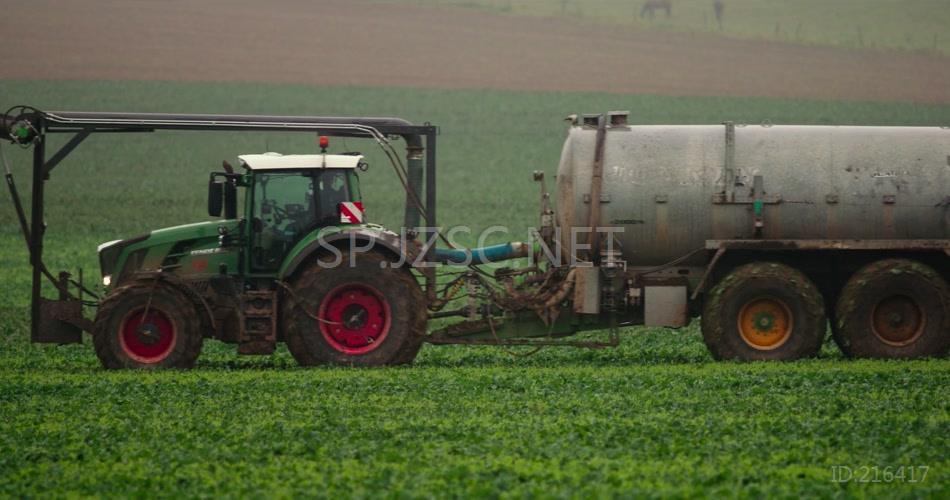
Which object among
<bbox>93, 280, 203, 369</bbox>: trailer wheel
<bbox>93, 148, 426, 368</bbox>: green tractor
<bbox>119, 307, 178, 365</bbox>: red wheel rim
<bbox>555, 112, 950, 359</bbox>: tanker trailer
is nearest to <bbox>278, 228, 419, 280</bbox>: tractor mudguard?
<bbox>93, 148, 426, 368</bbox>: green tractor

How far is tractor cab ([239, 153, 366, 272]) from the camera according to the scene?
18.8m

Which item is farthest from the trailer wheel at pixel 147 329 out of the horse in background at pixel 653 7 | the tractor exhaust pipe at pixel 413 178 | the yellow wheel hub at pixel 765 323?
the horse in background at pixel 653 7

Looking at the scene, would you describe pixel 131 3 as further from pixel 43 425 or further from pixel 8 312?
pixel 43 425

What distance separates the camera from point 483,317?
19438mm

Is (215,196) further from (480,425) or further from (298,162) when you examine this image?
(480,425)

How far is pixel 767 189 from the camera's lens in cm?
1892

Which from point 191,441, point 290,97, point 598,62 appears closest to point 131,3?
point 290,97

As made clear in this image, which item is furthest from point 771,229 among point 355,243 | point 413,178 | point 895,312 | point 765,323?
point 355,243

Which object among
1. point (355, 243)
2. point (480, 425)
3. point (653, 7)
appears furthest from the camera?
point (653, 7)

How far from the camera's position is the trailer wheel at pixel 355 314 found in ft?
61.0

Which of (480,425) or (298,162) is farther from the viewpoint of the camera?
(298,162)

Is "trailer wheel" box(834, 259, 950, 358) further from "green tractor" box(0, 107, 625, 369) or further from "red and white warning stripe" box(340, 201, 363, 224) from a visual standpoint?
"red and white warning stripe" box(340, 201, 363, 224)

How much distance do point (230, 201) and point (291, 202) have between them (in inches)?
32.9

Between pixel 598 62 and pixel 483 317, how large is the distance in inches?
2138
